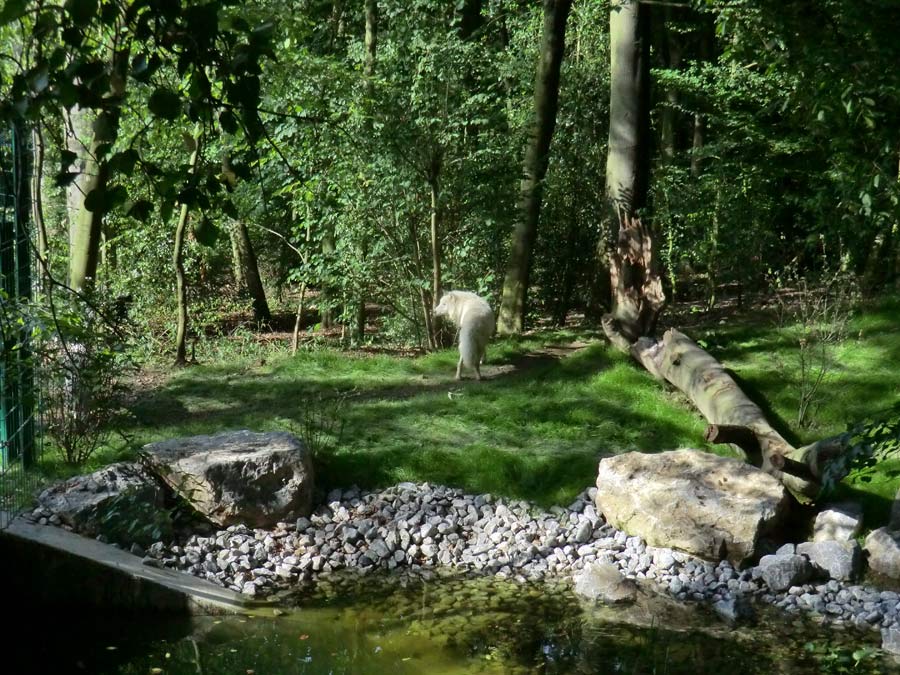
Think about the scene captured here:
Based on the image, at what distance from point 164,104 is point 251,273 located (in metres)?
17.1

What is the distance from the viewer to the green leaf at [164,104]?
99.6 inches

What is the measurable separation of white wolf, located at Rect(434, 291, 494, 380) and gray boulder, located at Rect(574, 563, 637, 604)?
416 cm

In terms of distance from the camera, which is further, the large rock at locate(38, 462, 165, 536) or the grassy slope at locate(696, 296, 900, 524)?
the grassy slope at locate(696, 296, 900, 524)

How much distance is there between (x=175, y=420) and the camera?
34.9 feet

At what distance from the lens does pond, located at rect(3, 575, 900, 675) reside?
633 centimetres

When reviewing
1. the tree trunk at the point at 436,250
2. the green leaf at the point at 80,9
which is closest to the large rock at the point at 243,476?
the tree trunk at the point at 436,250

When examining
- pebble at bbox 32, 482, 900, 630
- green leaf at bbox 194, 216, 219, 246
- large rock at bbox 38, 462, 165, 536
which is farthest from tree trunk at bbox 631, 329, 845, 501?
green leaf at bbox 194, 216, 219, 246

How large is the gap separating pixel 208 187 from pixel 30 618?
522 cm

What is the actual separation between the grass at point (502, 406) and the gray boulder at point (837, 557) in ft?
2.78

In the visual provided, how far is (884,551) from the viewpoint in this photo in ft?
25.9

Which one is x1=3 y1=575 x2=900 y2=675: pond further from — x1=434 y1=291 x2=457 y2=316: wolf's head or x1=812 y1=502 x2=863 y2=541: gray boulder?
x1=434 y1=291 x2=457 y2=316: wolf's head

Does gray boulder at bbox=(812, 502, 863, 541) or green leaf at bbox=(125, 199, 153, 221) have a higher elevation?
green leaf at bbox=(125, 199, 153, 221)

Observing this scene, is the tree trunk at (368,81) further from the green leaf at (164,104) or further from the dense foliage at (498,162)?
the green leaf at (164,104)

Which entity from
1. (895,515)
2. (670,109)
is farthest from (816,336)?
(670,109)
